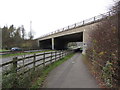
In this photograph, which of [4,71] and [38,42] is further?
[38,42]

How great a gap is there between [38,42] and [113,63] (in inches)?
2097

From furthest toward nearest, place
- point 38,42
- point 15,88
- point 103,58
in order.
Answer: point 38,42 < point 103,58 < point 15,88

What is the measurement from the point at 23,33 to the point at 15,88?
60.4 m

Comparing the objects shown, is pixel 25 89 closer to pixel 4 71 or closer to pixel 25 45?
pixel 4 71

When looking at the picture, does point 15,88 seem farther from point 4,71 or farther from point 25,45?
point 25,45

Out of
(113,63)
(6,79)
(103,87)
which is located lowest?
(103,87)

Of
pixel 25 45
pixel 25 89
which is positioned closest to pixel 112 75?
pixel 25 89

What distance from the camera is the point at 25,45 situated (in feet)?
149

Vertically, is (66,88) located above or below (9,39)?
below

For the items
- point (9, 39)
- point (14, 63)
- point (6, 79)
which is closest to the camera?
point (6, 79)

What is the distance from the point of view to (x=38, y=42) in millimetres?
56312

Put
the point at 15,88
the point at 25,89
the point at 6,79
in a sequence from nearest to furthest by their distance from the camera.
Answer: the point at 6,79 < the point at 15,88 < the point at 25,89

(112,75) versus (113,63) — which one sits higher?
(113,63)

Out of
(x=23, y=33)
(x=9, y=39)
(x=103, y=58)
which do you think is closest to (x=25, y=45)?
(x=9, y=39)
